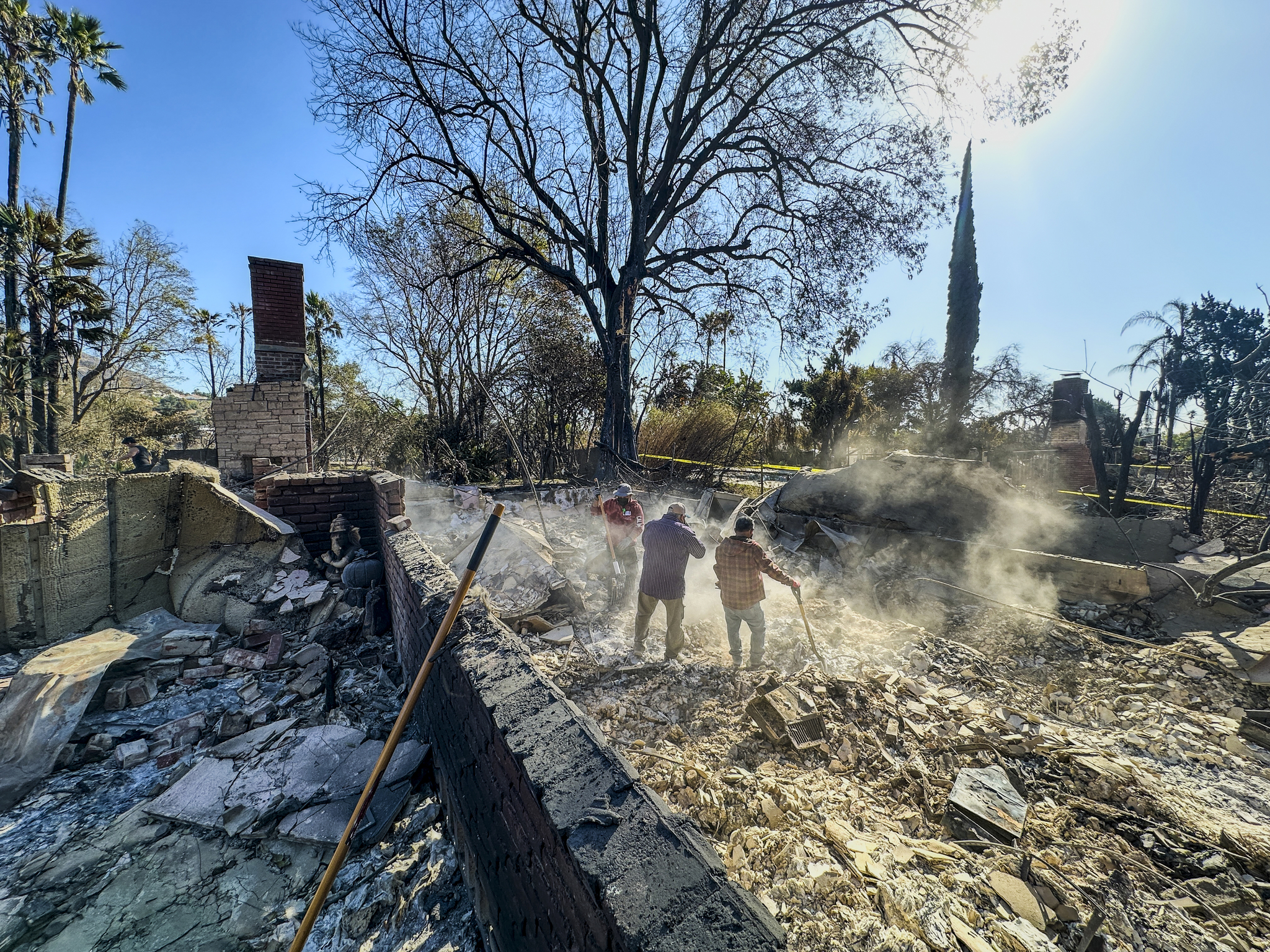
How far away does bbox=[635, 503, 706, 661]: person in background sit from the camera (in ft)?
→ 15.0

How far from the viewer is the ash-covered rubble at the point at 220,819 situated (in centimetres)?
214

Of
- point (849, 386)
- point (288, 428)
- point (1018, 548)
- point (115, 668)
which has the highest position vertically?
point (849, 386)

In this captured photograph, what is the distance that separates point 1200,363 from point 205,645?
111 ft

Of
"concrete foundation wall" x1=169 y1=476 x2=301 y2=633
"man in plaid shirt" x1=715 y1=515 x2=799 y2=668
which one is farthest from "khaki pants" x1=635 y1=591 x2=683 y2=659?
"concrete foundation wall" x1=169 y1=476 x2=301 y2=633

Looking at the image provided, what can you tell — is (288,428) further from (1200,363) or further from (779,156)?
(1200,363)

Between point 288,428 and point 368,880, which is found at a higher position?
point 288,428

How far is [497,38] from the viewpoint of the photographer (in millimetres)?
10055

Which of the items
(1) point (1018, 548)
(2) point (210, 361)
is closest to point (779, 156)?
(1) point (1018, 548)

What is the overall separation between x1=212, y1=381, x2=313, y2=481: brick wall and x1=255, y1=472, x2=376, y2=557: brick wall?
1.23 metres

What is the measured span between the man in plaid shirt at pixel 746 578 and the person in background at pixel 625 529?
172 centimetres

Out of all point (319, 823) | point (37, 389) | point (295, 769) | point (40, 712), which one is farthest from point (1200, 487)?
point (37, 389)

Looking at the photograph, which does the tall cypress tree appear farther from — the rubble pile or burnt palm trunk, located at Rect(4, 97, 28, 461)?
burnt palm trunk, located at Rect(4, 97, 28, 461)

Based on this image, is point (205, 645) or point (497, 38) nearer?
point (205, 645)

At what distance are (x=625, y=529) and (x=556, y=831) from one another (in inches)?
191
